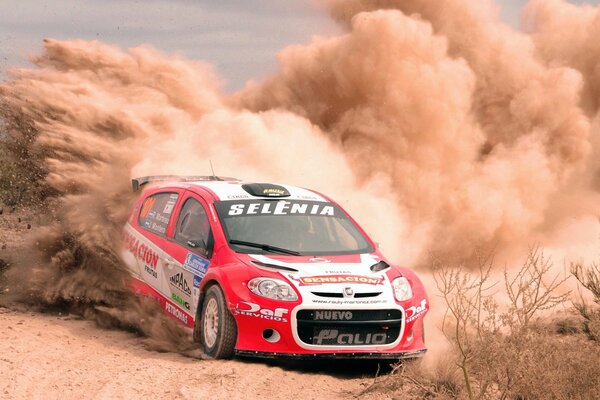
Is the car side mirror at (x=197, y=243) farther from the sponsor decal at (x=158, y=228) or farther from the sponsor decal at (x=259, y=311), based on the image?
the sponsor decal at (x=259, y=311)

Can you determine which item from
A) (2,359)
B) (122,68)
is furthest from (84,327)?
(122,68)

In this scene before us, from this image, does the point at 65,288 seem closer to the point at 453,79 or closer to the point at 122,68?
the point at 122,68

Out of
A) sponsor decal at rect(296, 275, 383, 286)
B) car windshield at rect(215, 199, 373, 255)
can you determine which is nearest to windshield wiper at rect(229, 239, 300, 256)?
car windshield at rect(215, 199, 373, 255)

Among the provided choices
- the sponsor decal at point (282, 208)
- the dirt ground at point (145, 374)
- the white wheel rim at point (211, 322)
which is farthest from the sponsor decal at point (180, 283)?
the sponsor decal at point (282, 208)

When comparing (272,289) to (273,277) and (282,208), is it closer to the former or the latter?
(273,277)

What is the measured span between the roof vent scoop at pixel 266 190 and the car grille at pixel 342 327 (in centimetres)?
180

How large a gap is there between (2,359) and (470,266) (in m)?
9.79

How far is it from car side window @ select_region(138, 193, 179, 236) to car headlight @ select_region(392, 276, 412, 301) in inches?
96.4

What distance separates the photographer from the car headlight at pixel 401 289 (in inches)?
297

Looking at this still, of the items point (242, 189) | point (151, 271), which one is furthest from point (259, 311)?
point (151, 271)

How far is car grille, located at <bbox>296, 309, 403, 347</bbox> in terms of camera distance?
718 centimetres

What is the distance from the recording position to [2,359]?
7.52m

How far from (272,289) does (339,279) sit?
1.79 ft

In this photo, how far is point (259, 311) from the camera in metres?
7.21
